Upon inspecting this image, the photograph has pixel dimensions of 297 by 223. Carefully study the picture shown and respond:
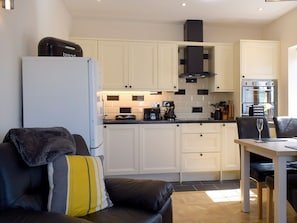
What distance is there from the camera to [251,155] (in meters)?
3.16

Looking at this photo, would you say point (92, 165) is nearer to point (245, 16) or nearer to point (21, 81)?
point (21, 81)

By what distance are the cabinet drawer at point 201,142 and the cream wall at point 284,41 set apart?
122 cm

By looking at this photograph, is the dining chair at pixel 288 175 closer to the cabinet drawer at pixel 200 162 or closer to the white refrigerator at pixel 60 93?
the cabinet drawer at pixel 200 162

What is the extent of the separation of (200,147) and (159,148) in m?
0.62

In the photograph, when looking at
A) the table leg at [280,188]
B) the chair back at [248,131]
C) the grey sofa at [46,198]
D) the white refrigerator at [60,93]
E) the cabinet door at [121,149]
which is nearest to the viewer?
the grey sofa at [46,198]

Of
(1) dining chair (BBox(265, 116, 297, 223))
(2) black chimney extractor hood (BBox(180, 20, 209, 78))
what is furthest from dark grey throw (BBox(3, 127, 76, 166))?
(2) black chimney extractor hood (BBox(180, 20, 209, 78))

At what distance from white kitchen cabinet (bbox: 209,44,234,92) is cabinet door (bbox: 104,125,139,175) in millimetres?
1569

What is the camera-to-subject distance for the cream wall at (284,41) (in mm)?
4138

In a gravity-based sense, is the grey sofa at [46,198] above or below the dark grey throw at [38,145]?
below

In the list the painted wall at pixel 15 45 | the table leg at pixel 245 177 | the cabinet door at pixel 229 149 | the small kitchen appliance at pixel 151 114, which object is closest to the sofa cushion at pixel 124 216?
Answer: the painted wall at pixel 15 45

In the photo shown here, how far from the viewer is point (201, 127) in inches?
163

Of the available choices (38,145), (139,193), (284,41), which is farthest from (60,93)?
(284,41)

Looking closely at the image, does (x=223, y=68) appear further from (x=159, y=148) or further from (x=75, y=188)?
(x=75, y=188)

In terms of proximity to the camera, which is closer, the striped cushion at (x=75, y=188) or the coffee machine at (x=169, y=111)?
the striped cushion at (x=75, y=188)
